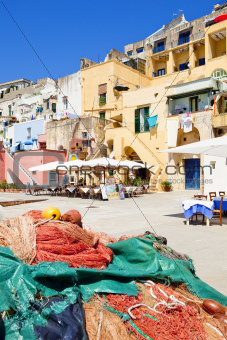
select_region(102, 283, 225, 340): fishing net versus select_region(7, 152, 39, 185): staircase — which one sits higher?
select_region(7, 152, 39, 185): staircase

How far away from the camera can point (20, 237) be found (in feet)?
11.6

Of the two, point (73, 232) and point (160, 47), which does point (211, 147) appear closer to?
point (73, 232)

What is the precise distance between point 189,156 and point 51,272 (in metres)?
21.5

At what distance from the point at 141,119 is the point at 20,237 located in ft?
77.0

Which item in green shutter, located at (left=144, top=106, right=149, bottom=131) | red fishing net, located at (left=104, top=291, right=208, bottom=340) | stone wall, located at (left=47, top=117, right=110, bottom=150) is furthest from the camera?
stone wall, located at (left=47, top=117, right=110, bottom=150)

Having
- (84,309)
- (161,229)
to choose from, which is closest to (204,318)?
(84,309)

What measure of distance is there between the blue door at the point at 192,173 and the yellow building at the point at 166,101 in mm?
83

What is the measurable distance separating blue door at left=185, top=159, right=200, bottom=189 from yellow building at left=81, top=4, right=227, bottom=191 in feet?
0.27

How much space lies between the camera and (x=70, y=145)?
28438 mm

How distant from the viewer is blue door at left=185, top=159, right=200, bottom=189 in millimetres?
22781

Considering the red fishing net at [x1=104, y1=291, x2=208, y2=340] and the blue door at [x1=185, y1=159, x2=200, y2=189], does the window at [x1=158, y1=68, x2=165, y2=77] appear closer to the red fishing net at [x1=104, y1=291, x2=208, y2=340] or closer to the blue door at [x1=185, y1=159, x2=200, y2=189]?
the blue door at [x1=185, y1=159, x2=200, y2=189]

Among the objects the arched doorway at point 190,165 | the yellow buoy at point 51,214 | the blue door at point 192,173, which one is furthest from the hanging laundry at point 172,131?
the yellow buoy at point 51,214

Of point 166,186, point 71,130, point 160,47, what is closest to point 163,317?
point 166,186

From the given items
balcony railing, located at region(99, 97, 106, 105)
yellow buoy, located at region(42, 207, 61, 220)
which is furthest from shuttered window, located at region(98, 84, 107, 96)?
yellow buoy, located at region(42, 207, 61, 220)
